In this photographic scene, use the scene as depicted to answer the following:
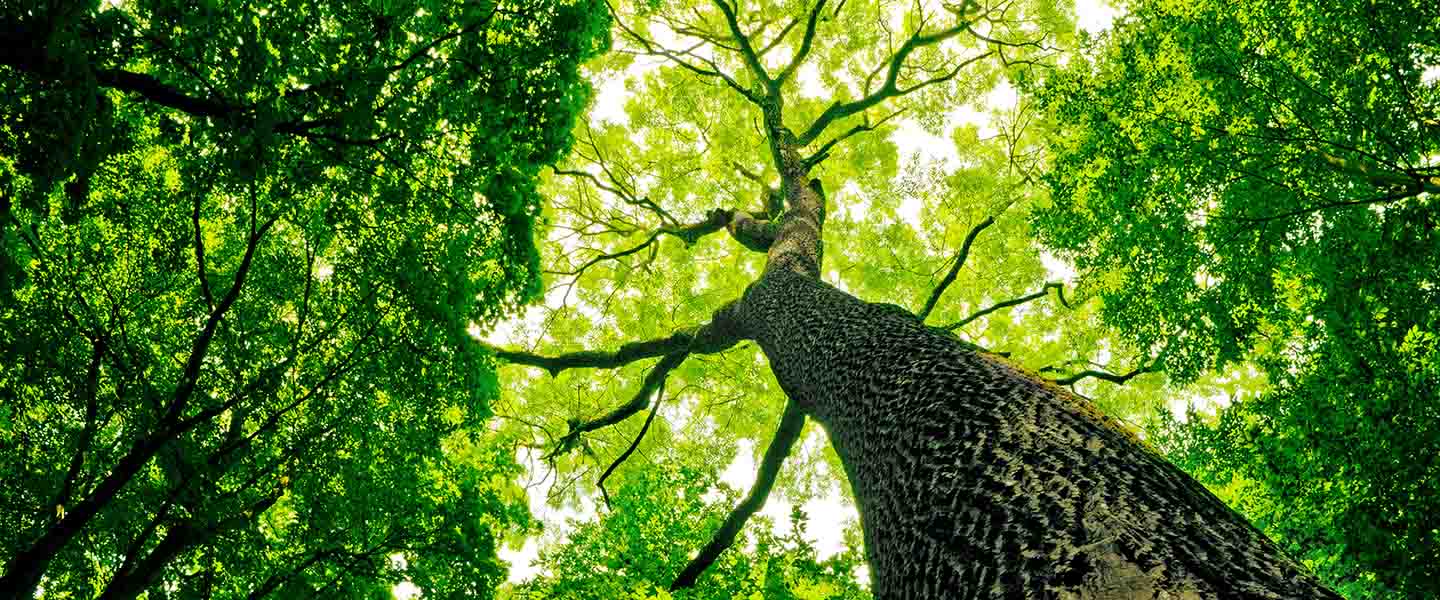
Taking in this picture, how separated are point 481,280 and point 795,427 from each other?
150 inches

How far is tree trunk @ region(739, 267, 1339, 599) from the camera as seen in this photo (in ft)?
5.73

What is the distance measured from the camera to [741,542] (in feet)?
23.9

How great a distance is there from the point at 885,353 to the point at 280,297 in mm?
4751

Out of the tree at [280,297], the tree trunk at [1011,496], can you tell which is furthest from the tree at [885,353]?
the tree at [280,297]

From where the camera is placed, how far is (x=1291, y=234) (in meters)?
5.52

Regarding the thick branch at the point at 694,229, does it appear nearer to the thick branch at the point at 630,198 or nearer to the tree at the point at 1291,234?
the thick branch at the point at 630,198

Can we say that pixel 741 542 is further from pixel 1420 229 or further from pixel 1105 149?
pixel 1420 229

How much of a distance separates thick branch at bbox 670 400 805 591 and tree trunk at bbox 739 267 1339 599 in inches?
116

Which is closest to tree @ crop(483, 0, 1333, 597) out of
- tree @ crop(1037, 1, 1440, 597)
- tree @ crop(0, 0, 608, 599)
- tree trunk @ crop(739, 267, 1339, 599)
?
tree trunk @ crop(739, 267, 1339, 599)

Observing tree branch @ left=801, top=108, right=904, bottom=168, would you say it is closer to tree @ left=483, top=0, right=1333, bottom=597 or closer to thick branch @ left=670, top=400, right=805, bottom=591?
tree @ left=483, top=0, right=1333, bottom=597

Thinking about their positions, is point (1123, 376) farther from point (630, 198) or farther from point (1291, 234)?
point (630, 198)

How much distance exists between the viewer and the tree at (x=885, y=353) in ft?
6.35

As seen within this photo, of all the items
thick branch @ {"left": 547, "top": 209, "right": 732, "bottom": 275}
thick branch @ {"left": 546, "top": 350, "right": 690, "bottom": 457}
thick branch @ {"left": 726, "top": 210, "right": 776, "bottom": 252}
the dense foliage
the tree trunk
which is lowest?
the tree trunk

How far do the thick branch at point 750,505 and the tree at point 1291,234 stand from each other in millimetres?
3391
